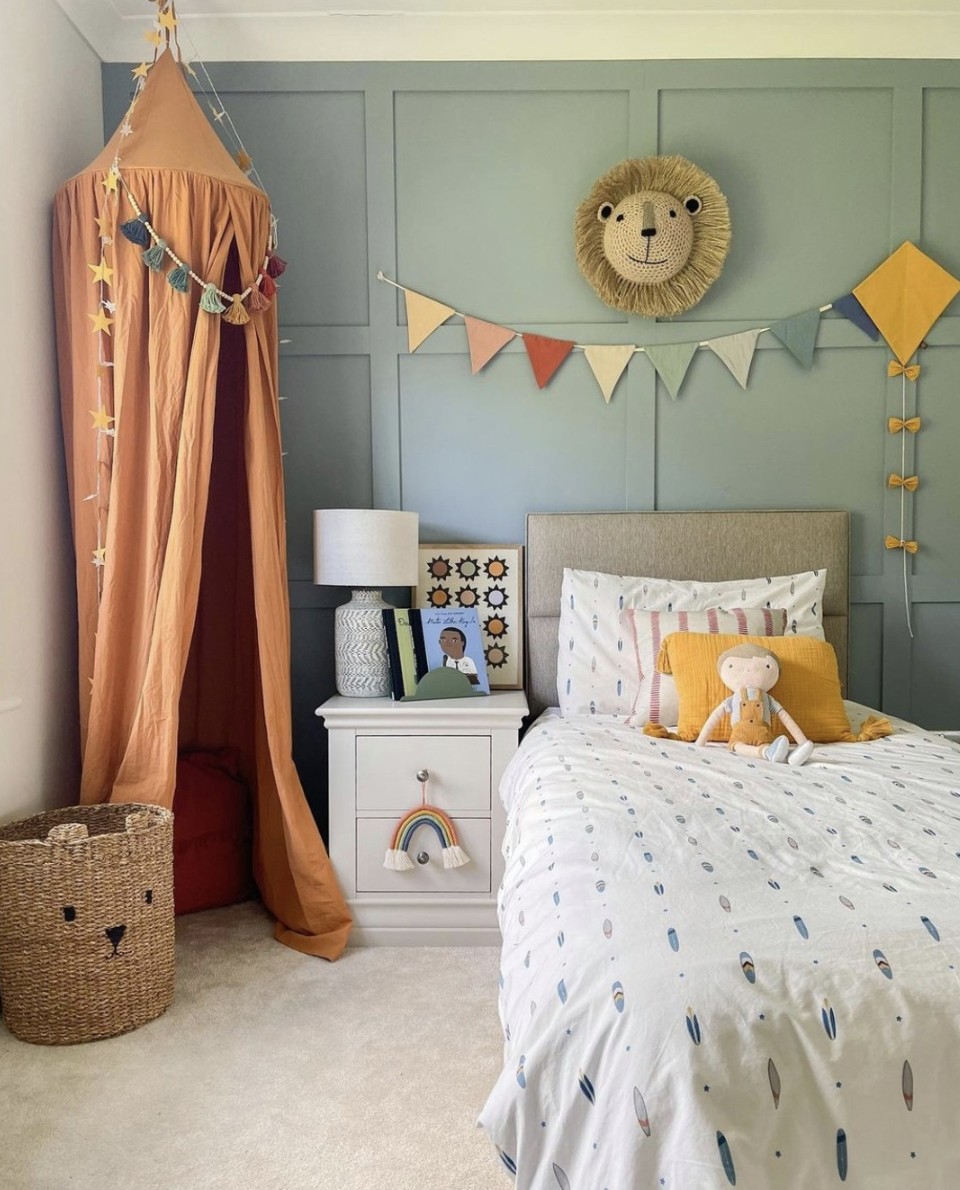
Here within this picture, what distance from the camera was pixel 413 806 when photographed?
8.64 ft

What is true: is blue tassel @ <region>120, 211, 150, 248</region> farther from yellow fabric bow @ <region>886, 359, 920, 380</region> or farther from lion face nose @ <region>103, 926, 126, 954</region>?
yellow fabric bow @ <region>886, 359, 920, 380</region>

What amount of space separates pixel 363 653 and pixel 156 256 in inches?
46.5

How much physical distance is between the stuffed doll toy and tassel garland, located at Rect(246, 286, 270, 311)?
1.52 meters

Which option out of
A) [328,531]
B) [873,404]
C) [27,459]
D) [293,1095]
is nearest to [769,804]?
[293,1095]

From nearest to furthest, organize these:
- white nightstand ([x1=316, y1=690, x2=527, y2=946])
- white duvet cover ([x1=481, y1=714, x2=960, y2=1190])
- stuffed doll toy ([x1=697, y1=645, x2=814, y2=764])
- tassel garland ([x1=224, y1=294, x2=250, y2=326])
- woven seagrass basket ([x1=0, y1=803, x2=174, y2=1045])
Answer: white duvet cover ([x1=481, y1=714, x2=960, y2=1190])
woven seagrass basket ([x1=0, y1=803, x2=174, y2=1045])
stuffed doll toy ([x1=697, y1=645, x2=814, y2=764])
tassel garland ([x1=224, y1=294, x2=250, y2=326])
white nightstand ([x1=316, y1=690, x2=527, y2=946])

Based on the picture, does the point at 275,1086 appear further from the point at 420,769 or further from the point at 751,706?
the point at 751,706

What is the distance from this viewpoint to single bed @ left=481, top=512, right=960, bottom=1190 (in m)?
1.08

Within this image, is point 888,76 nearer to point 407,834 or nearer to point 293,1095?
point 407,834

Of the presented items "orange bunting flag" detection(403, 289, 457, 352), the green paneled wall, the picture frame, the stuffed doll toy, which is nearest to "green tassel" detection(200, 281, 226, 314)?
the green paneled wall

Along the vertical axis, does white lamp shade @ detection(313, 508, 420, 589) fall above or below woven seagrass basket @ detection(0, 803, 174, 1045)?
above

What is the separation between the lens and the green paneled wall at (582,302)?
2.99 m

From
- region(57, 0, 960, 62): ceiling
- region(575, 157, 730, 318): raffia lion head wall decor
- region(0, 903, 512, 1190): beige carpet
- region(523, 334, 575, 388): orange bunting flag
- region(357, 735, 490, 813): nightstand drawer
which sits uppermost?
region(57, 0, 960, 62): ceiling

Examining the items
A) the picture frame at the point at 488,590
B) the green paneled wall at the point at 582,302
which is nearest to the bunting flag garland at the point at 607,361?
the green paneled wall at the point at 582,302

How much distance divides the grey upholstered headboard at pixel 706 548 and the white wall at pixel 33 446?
1414 mm
